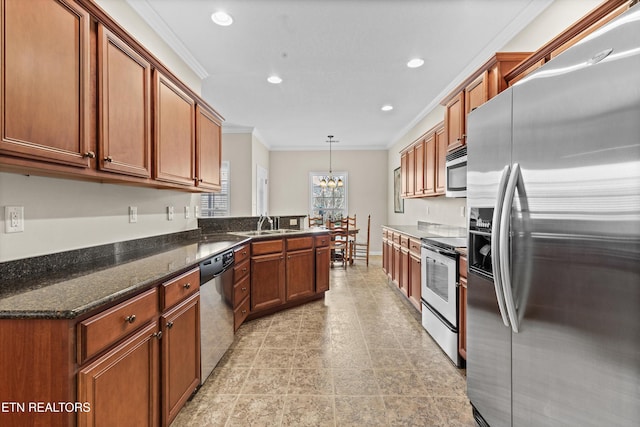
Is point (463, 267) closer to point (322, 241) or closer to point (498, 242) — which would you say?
point (498, 242)

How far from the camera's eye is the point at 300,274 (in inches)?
143

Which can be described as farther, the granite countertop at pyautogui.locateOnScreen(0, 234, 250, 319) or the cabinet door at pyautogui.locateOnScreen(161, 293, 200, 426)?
the cabinet door at pyautogui.locateOnScreen(161, 293, 200, 426)

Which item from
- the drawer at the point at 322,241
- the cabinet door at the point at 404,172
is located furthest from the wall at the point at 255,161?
the cabinet door at the point at 404,172

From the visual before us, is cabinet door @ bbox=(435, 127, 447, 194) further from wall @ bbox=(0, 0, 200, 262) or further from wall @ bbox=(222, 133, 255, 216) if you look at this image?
wall @ bbox=(222, 133, 255, 216)

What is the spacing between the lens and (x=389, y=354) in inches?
98.7

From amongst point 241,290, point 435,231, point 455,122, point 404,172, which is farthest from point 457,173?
point 241,290

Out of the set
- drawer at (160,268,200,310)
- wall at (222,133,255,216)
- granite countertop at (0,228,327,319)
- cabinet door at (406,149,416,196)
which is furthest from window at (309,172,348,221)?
drawer at (160,268,200,310)

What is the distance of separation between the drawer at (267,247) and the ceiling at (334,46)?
1.96 metres

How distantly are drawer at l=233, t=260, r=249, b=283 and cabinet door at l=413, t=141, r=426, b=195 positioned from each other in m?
2.55

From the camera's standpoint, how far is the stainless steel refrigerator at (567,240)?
864 mm

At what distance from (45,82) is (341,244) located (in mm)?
5451

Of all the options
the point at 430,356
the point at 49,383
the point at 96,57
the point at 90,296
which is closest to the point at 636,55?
the point at 90,296

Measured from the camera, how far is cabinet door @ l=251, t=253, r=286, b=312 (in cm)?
318

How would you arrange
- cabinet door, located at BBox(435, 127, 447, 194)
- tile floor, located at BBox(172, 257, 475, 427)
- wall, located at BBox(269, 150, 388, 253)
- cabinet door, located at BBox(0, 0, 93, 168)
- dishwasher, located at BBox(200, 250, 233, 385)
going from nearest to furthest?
cabinet door, located at BBox(0, 0, 93, 168) → tile floor, located at BBox(172, 257, 475, 427) → dishwasher, located at BBox(200, 250, 233, 385) → cabinet door, located at BBox(435, 127, 447, 194) → wall, located at BBox(269, 150, 388, 253)
